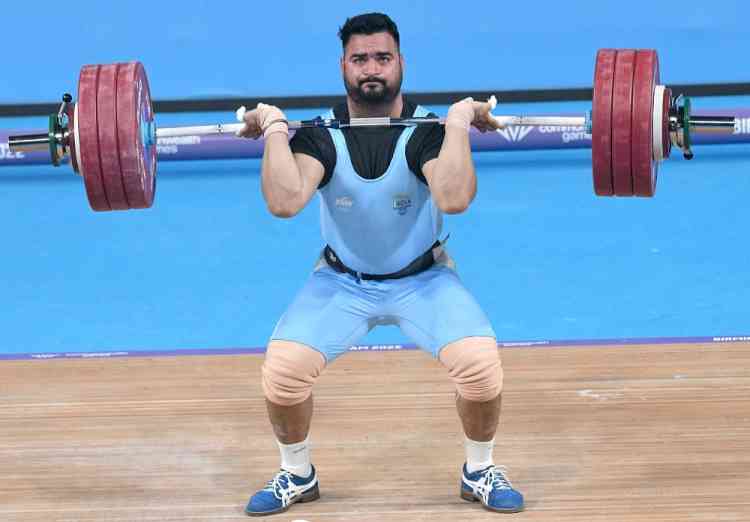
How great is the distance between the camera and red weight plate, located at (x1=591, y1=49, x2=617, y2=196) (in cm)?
368

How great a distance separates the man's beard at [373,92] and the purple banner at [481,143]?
13.1 ft

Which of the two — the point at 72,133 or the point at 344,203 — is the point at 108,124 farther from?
the point at 344,203

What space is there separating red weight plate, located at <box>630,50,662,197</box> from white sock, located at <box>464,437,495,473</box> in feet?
3.01

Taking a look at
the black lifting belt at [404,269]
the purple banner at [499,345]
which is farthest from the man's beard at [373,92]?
the purple banner at [499,345]

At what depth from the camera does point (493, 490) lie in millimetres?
3832

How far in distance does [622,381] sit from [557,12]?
674cm

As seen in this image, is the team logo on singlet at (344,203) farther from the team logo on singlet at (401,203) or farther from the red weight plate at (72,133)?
the red weight plate at (72,133)

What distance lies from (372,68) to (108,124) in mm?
771

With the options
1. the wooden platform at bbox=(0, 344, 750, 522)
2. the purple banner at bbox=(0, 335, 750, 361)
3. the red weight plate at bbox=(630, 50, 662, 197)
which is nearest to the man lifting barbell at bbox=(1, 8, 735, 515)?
the red weight plate at bbox=(630, 50, 662, 197)

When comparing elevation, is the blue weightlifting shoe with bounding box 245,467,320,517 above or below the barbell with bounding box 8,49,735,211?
below

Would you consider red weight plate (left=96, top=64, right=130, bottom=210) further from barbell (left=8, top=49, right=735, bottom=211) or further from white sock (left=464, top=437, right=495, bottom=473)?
white sock (left=464, top=437, right=495, bottom=473)

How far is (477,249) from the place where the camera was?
667 centimetres

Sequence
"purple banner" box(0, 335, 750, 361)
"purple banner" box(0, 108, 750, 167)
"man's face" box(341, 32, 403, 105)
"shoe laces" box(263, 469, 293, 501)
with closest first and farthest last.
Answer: "man's face" box(341, 32, 403, 105)
"shoe laces" box(263, 469, 293, 501)
"purple banner" box(0, 335, 750, 361)
"purple banner" box(0, 108, 750, 167)

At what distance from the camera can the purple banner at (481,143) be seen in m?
7.80
